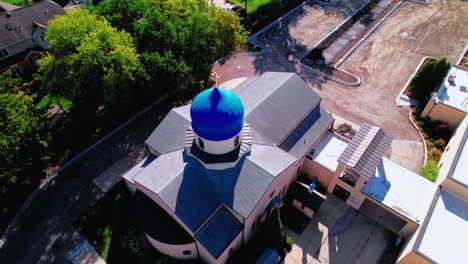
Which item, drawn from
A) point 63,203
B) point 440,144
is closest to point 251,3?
point 440,144

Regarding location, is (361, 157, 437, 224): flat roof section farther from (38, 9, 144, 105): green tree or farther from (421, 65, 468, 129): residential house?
(38, 9, 144, 105): green tree

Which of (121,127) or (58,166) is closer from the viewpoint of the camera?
(58,166)

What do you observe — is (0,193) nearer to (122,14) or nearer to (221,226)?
(221,226)

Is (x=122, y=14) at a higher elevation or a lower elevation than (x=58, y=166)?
higher

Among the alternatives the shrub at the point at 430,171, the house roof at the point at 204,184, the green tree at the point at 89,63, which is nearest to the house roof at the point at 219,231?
the house roof at the point at 204,184

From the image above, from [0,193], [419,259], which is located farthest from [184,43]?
[419,259]

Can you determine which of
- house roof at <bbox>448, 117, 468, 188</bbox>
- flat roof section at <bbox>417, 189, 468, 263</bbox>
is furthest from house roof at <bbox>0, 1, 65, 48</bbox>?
house roof at <bbox>448, 117, 468, 188</bbox>
